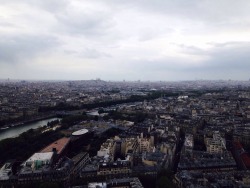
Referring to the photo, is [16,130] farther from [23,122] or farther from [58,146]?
[58,146]

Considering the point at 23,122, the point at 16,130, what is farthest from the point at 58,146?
the point at 23,122

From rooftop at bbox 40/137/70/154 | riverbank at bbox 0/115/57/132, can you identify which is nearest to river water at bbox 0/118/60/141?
riverbank at bbox 0/115/57/132

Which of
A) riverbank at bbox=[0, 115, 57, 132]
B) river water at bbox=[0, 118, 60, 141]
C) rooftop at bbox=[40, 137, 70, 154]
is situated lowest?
river water at bbox=[0, 118, 60, 141]

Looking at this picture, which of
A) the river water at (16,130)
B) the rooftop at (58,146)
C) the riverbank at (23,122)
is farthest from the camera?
the riverbank at (23,122)

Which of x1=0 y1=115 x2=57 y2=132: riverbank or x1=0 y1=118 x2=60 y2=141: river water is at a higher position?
x1=0 y1=115 x2=57 y2=132: riverbank

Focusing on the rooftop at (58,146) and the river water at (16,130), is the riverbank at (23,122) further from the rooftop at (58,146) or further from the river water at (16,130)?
the rooftop at (58,146)

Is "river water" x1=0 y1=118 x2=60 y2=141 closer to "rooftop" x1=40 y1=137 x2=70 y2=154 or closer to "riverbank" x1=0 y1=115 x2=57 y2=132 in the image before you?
"riverbank" x1=0 y1=115 x2=57 y2=132

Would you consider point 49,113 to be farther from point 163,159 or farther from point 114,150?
point 163,159

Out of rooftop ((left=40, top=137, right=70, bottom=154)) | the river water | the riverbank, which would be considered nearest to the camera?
rooftop ((left=40, top=137, right=70, bottom=154))

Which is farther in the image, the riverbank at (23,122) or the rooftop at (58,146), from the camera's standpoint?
the riverbank at (23,122)

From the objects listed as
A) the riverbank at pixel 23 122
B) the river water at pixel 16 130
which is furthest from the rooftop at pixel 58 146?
the riverbank at pixel 23 122

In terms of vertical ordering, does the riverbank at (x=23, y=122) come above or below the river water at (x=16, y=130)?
above

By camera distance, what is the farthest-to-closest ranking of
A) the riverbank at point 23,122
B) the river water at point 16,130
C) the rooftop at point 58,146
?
the riverbank at point 23,122 < the river water at point 16,130 < the rooftop at point 58,146
